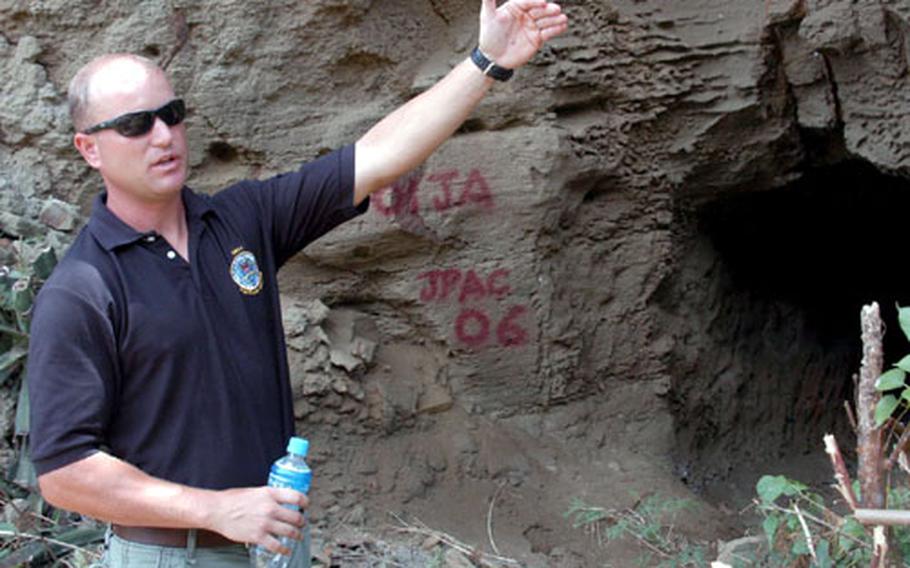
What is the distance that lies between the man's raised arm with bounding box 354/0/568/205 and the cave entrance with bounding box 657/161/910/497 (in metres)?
2.60

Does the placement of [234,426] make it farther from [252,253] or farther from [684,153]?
[684,153]

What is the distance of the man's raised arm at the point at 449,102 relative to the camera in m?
2.48

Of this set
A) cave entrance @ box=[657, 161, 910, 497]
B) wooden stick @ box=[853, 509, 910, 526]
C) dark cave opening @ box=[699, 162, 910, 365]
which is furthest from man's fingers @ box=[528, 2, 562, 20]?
dark cave opening @ box=[699, 162, 910, 365]

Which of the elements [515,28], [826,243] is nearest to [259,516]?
[515,28]

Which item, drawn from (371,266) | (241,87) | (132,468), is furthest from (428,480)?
(132,468)

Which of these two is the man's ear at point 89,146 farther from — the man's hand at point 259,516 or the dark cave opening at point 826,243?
the dark cave opening at point 826,243

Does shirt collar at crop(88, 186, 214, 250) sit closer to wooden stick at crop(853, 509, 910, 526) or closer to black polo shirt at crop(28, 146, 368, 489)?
black polo shirt at crop(28, 146, 368, 489)

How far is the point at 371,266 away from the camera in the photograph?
4.46 meters

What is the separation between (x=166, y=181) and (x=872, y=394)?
148cm

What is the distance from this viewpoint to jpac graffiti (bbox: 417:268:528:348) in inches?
175

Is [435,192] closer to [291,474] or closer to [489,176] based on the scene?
[489,176]

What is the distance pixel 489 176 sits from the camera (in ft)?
14.3

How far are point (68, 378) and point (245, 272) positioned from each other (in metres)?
0.44

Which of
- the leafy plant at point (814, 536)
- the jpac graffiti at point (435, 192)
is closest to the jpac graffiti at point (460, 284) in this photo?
the jpac graffiti at point (435, 192)
